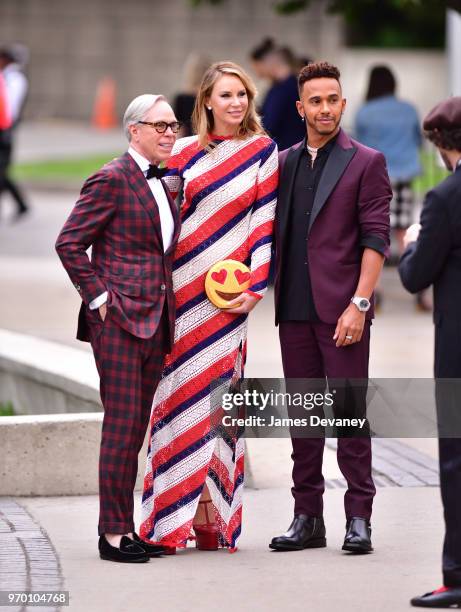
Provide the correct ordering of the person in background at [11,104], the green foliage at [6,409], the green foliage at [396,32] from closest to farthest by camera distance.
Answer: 1. the green foliage at [6,409]
2. the person in background at [11,104]
3. the green foliage at [396,32]

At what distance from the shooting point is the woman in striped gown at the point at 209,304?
5973mm

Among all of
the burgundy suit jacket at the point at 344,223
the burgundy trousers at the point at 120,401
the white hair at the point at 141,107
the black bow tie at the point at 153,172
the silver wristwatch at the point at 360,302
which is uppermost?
the white hair at the point at 141,107

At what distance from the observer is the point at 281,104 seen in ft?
40.5

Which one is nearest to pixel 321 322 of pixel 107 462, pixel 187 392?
pixel 187 392

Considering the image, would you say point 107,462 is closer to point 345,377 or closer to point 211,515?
point 211,515

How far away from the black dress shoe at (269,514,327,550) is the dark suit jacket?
118cm

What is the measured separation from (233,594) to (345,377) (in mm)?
1004

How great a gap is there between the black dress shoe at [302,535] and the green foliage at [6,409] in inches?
109

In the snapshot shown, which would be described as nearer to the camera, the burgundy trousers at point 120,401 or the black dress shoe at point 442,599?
the black dress shoe at point 442,599

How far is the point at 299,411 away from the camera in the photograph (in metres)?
6.05

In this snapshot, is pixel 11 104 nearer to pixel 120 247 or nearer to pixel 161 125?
pixel 161 125

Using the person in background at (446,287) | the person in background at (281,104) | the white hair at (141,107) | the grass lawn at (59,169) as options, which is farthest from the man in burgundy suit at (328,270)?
the grass lawn at (59,169)

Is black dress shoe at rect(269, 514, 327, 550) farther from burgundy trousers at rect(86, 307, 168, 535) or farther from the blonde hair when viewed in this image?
the blonde hair

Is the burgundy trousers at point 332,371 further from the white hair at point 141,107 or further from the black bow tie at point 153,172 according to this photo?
the white hair at point 141,107
